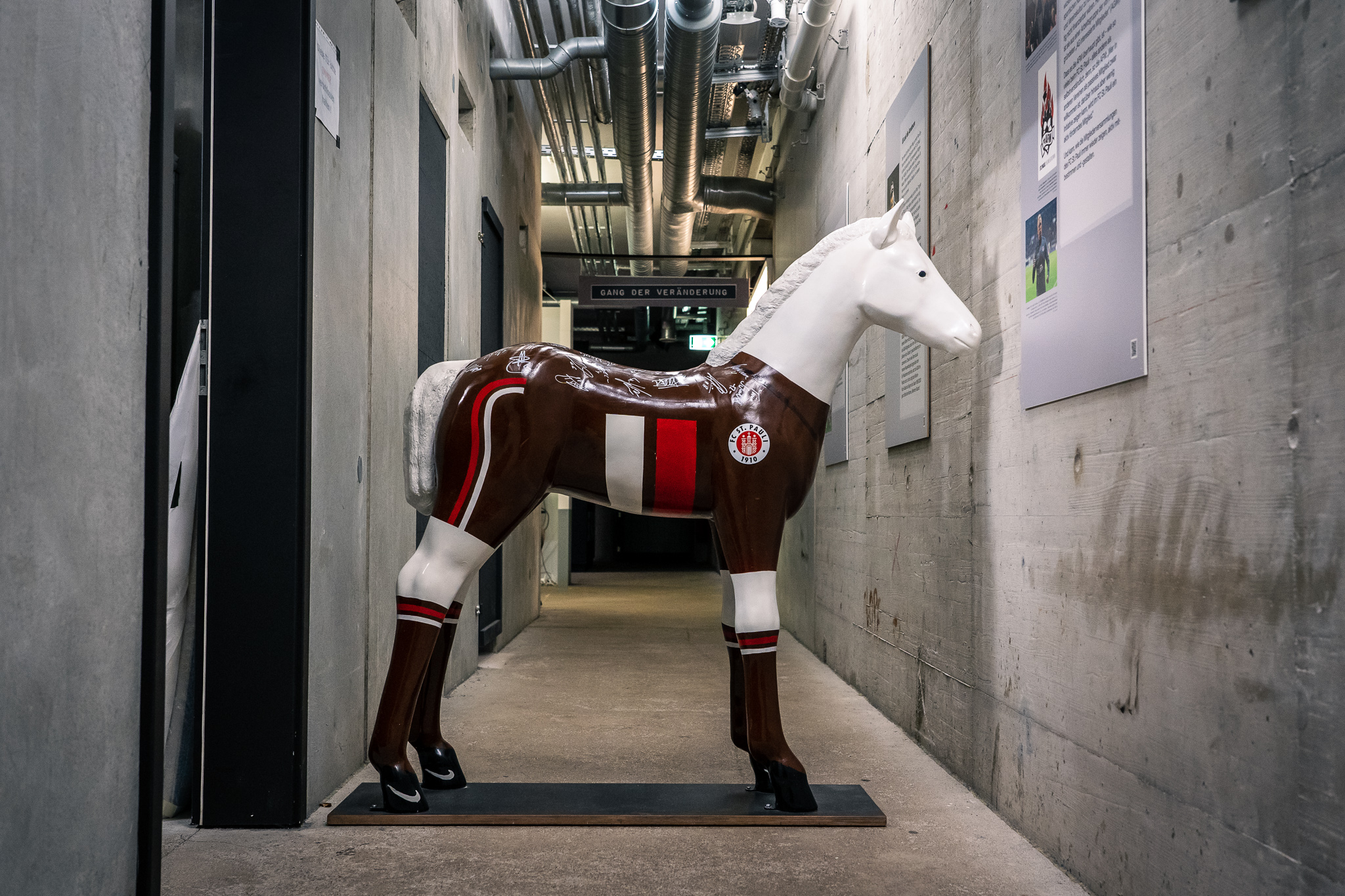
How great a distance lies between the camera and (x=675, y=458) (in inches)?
101

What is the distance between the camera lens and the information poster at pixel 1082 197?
76.5 inches

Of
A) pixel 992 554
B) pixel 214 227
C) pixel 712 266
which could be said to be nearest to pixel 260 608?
pixel 214 227

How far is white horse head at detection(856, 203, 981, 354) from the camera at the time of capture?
256 cm

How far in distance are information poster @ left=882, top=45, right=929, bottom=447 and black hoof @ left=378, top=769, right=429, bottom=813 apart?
206 centimetres

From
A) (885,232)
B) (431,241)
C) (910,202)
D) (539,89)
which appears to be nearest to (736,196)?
(539,89)

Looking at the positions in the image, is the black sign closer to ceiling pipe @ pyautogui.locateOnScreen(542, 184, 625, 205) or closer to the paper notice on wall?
ceiling pipe @ pyautogui.locateOnScreen(542, 184, 625, 205)

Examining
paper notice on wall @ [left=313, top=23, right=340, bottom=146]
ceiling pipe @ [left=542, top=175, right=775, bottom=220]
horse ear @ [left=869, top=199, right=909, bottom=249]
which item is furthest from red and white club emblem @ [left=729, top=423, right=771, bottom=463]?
ceiling pipe @ [left=542, top=175, right=775, bottom=220]

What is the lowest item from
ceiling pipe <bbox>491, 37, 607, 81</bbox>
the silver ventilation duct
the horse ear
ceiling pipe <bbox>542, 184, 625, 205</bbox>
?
the horse ear

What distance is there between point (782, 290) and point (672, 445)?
1.86 feet

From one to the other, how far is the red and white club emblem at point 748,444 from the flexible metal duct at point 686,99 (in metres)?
3.16

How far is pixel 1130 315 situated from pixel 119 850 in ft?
6.64

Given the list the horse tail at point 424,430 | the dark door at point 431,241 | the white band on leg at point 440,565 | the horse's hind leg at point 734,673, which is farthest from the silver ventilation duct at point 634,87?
the white band on leg at point 440,565

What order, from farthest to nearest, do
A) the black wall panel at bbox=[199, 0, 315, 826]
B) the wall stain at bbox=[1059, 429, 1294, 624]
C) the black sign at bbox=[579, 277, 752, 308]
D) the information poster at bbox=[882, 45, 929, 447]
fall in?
the black sign at bbox=[579, 277, 752, 308]
the information poster at bbox=[882, 45, 929, 447]
the black wall panel at bbox=[199, 0, 315, 826]
the wall stain at bbox=[1059, 429, 1294, 624]

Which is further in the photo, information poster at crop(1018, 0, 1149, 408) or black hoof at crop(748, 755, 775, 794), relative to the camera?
black hoof at crop(748, 755, 775, 794)
